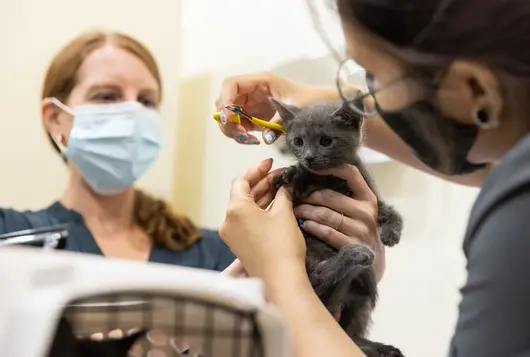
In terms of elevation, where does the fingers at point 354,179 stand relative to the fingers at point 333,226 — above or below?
above

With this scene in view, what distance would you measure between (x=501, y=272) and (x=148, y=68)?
138 cm

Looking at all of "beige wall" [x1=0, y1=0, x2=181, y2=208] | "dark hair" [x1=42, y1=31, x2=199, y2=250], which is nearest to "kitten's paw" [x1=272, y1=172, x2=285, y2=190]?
"dark hair" [x1=42, y1=31, x2=199, y2=250]

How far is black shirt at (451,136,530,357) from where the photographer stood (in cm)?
48

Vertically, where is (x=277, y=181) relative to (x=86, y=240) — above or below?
above

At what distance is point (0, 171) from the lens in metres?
1.89

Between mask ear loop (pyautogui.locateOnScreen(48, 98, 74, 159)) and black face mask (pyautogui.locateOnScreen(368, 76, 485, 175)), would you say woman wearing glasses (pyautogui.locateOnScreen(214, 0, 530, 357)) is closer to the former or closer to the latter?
black face mask (pyautogui.locateOnScreen(368, 76, 485, 175))

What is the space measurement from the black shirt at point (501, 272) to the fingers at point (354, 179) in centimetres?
43

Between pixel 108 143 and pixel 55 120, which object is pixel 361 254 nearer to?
pixel 108 143

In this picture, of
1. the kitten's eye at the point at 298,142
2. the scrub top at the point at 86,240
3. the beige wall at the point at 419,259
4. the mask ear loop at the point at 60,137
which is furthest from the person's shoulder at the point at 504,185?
the mask ear loop at the point at 60,137

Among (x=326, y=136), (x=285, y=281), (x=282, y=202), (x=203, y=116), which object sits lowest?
(x=285, y=281)

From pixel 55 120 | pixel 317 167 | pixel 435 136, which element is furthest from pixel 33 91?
pixel 435 136

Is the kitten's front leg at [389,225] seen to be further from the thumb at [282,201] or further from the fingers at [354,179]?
the thumb at [282,201]

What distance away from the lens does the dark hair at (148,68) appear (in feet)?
5.46

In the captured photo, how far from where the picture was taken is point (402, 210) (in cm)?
139
